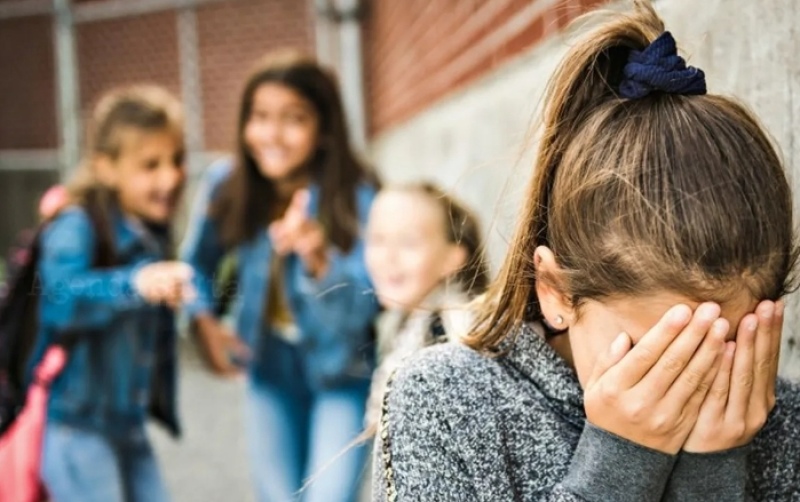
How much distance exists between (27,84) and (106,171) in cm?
918

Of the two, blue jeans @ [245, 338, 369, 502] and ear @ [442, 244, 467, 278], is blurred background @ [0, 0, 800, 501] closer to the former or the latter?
ear @ [442, 244, 467, 278]

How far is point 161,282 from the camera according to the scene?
3.18 m

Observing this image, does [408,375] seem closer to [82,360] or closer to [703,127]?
[703,127]

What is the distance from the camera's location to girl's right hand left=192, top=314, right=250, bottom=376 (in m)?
3.63

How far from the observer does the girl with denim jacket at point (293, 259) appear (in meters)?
3.23

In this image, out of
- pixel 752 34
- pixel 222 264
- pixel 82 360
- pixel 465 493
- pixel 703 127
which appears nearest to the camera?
pixel 703 127

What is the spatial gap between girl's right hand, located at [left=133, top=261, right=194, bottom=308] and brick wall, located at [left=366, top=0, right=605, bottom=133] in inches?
47.5

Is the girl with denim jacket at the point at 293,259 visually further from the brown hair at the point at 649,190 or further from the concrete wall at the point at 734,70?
the brown hair at the point at 649,190

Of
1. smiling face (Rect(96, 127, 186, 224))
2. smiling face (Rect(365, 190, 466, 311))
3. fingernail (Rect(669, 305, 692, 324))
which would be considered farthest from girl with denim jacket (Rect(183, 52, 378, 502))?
fingernail (Rect(669, 305, 692, 324))

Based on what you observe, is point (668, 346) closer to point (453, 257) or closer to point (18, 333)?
point (453, 257)

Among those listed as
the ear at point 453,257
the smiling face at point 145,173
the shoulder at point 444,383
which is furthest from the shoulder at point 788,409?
the smiling face at point 145,173

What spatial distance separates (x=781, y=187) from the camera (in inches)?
49.3

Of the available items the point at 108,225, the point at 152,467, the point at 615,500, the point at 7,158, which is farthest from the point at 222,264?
the point at 7,158

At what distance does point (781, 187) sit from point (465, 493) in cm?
55
